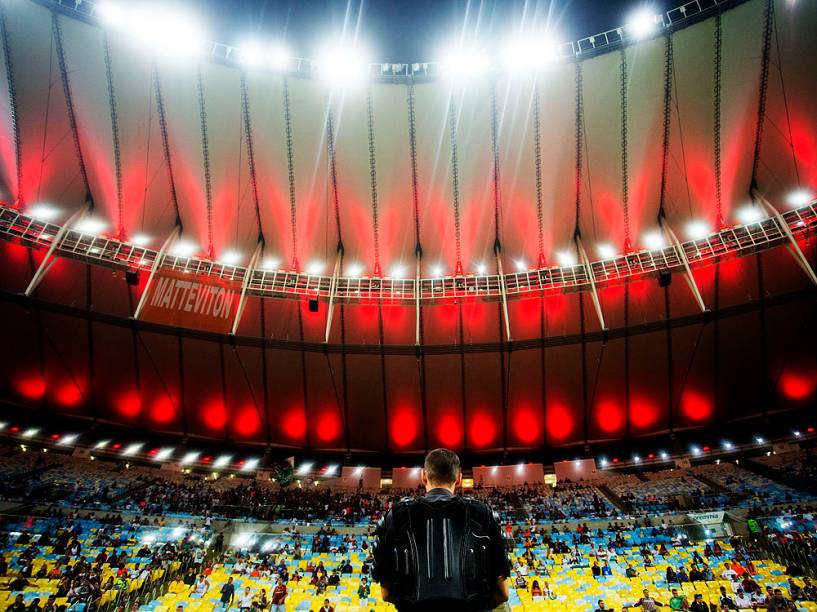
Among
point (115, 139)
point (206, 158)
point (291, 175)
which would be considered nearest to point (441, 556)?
point (291, 175)

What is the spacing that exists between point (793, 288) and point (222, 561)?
33.1m

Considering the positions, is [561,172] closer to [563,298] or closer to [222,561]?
[563,298]

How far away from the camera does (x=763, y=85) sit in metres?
22.2

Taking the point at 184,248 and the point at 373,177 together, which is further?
the point at 184,248

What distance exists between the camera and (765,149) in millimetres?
24047

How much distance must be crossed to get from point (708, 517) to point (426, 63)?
83.0 feet

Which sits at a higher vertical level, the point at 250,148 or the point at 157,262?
the point at 250,148

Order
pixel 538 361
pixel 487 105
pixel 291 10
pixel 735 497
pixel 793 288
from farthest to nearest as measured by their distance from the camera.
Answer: pixel 538 361 < pixel 793 288 < pixel 487 105 < pixel 735 497 < pixel 291 10

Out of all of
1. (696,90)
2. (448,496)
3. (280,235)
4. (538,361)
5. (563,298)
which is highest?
(696,90)

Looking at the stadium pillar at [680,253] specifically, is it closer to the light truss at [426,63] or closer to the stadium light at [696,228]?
the stadium light at [696,228]

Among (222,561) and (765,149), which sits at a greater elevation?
(765,149)

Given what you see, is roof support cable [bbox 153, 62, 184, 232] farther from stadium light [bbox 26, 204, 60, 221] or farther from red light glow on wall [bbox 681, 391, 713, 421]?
red light glow on wall [bbox 681, 391, 713, 421]

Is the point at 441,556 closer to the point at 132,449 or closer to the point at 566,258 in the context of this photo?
the point at 566,258

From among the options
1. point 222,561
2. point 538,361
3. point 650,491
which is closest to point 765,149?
point 538,361
